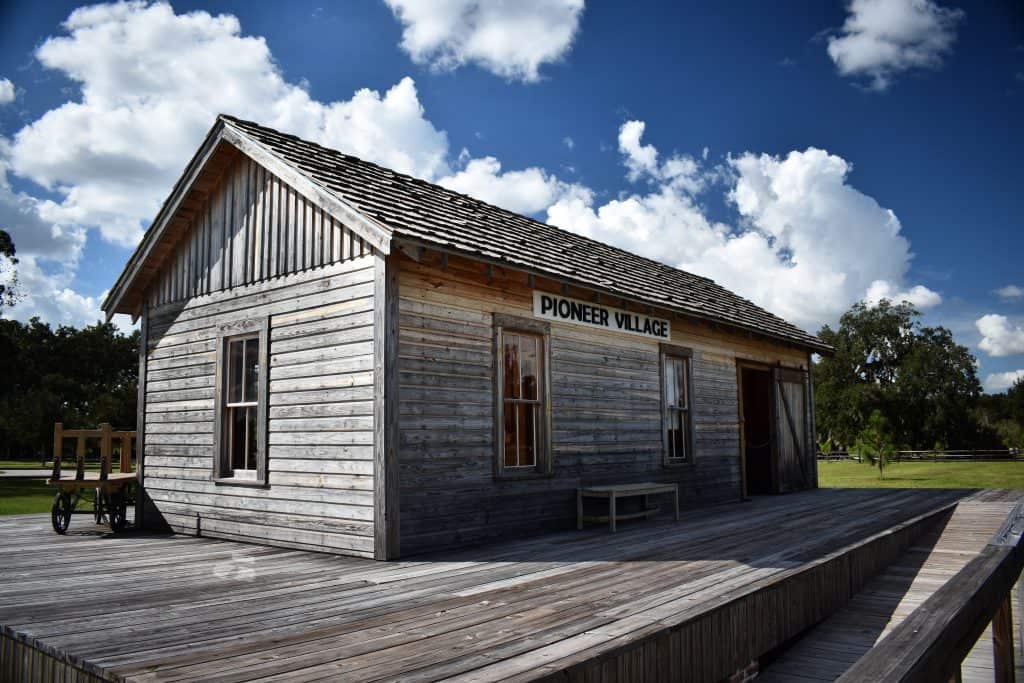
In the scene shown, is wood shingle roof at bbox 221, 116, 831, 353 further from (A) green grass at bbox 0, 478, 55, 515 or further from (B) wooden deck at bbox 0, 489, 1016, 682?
(A) green grass at bbox 0, 478, 55, 515

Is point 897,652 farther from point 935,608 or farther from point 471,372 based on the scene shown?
point 471,372

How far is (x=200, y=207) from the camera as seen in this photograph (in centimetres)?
1094

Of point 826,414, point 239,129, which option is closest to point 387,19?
point 239,129

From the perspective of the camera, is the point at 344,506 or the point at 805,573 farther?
the point at 344,506

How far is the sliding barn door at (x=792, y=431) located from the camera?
16000 mm

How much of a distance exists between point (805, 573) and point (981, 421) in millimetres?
60045

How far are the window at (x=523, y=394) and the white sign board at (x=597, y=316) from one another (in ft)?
1.03

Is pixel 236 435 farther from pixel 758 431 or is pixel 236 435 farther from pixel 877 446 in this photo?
pixel 877 446

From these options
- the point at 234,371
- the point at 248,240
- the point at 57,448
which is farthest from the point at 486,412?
the point at 57,448

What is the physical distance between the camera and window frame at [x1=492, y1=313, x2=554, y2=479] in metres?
9.16

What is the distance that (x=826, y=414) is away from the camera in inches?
2258

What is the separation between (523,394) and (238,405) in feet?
12.7

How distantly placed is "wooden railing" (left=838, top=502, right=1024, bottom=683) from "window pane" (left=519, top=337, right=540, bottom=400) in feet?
21.2

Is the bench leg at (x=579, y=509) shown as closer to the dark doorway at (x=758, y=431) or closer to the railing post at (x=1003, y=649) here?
the railing post at (x=1003, y=649)
